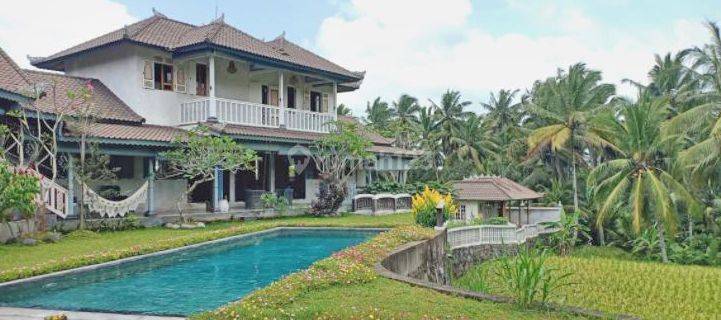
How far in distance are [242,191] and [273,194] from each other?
2.15 m

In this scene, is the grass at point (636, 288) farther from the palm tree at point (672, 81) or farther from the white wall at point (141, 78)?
the palm tree at point (672, 81)

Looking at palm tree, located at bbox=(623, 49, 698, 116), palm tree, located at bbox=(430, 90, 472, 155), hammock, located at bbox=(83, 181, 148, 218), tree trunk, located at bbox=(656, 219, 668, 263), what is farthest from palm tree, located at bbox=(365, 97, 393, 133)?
hammock, located at bbox=(83, 181, 148, 218)

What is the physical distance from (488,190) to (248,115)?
9.45 meters

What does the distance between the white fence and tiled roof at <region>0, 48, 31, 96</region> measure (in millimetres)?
10765

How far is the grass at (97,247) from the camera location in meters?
9.64

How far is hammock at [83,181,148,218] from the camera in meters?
14.6

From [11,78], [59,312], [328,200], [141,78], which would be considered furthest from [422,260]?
[141,78]

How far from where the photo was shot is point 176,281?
9.79m

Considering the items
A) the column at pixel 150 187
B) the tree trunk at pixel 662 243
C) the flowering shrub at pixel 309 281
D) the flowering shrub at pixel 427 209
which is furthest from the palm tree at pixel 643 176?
the column at pixel 150 187

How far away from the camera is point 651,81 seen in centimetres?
3478

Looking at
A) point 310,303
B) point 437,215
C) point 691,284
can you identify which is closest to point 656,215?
point 691,284

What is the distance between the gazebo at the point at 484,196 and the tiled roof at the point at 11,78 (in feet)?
49.2

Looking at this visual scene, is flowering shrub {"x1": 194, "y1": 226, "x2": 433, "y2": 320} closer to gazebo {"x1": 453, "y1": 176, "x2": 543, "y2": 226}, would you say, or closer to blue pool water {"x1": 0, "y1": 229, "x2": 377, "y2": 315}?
blue pool water {"x1": 0, "y1": 229, "x2": 377, "y2": 315}

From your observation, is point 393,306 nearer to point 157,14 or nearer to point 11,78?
point 11,78
